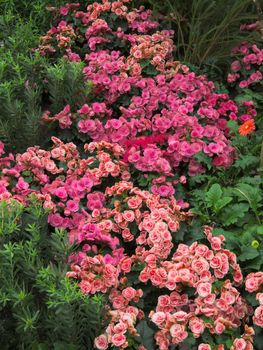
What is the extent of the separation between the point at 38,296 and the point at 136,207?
1.79 ft

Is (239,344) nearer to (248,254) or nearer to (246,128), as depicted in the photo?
(248,254)

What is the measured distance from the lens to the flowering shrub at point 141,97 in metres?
2.82

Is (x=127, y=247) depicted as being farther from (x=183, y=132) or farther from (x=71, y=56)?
(x=71, y=56)

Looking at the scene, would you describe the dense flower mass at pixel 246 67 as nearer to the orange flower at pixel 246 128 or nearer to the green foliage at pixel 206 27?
the green foliage at pixel 206 27

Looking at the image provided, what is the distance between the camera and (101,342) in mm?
1937

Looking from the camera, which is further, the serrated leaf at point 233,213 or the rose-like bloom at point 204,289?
the serrated leaf at point 233,213

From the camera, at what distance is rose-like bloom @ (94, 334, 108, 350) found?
75.9 inches

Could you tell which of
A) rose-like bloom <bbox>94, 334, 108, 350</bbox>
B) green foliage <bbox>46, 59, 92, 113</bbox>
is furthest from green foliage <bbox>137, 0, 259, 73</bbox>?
rose-like bloom <bbox>94, 334, 108, 350</bbox>

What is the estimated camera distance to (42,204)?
7.72 feet

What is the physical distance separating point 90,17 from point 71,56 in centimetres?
40

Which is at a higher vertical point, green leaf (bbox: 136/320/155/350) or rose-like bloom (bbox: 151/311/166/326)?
rose-like bloom (bbox: 151/311/166/326)

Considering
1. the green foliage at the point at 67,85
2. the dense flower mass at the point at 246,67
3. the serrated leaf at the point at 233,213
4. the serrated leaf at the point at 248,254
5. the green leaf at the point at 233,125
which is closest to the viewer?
the serrated leaf at the point at 248,254

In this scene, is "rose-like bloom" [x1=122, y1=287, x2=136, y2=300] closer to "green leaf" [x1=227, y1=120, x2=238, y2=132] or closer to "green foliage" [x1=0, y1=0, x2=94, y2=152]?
"green foliage" [x1=0, y1=0, x2=94, y2=152]

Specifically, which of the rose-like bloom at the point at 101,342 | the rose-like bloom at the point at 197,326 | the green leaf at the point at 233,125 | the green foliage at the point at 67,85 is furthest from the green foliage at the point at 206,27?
the rose-like bloom at the point at 101,342
